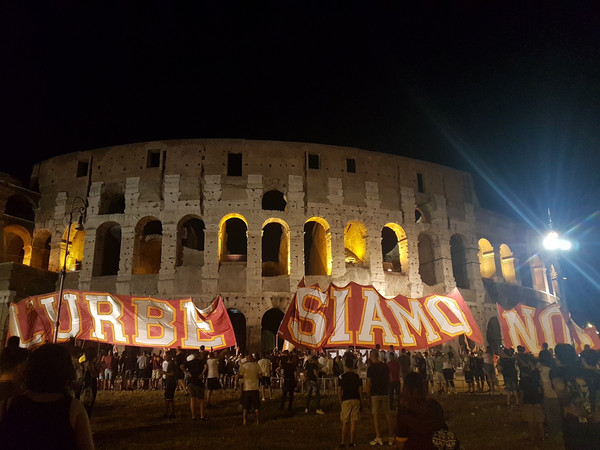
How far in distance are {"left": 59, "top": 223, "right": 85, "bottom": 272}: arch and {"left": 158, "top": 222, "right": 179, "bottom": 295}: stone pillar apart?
519 centimetres

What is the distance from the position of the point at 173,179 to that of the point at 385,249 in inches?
655

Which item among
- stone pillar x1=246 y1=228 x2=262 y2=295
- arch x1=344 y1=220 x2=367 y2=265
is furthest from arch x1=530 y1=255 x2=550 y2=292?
stone pillar x1=246 y1=228 x2=262 y2=295

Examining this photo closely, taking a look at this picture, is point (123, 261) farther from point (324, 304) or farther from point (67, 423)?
point (67, 423)

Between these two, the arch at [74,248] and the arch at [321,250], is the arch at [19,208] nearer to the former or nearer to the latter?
the arch at [74,248]

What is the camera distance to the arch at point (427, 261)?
88.0 ft

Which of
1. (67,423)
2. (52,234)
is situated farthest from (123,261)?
(67,423)

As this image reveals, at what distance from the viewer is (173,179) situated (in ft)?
78.8

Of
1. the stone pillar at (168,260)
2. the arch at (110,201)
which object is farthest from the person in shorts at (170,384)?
the arch at (110,201)

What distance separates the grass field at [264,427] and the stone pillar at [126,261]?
9283 mm

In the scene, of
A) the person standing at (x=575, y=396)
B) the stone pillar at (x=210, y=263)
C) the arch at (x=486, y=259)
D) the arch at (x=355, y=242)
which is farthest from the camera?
the arch at (x=486, y=259)

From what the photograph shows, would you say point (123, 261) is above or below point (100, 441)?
above

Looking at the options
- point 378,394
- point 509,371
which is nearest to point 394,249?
point 509,371

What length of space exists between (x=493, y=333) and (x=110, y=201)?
23851 mm

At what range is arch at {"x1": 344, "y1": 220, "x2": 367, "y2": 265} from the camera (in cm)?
2581
